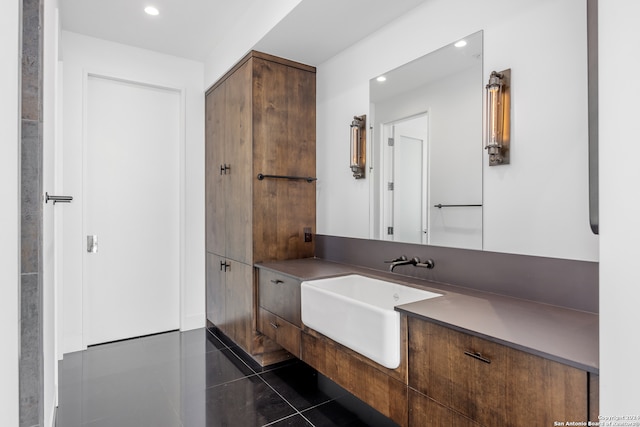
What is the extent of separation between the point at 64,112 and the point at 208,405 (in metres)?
2.61

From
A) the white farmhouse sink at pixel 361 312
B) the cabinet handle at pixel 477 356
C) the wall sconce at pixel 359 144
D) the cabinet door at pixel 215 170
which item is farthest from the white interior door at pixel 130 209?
the cabinet handle at pixel 477 356

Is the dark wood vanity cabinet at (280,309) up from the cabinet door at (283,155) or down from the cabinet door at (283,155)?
down

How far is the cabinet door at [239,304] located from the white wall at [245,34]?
168 centimetres

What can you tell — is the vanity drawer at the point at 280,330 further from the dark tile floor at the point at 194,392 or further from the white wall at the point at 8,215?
the white wall at the point at 8,215

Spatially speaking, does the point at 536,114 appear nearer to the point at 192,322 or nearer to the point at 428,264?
the point at 428,264

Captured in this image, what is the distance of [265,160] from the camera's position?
111 inches

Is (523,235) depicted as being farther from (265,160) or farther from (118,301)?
(118,301)

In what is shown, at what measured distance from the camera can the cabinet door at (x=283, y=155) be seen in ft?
9.16

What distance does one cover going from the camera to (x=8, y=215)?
559 mm

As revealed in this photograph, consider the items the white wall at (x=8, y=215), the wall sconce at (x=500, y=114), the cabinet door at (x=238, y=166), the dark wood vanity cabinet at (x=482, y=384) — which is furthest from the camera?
the cabinet door at (x=238, y=166)

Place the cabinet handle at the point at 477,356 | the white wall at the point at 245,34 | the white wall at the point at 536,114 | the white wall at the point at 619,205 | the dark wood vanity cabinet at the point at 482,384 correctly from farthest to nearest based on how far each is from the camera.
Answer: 1. the white wall at the point at 245,34
2. the white wall at the point at 536,114
3. the cabinet handle at the point at 477,356
4. the dark wood vanity cabinet at the point at 482,384
5. the white wall at the point at 619,205

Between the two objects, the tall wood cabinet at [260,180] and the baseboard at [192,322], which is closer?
the tall wood cabinet at [260,180]

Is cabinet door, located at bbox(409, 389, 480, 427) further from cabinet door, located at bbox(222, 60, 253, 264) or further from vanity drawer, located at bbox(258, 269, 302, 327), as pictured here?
cabinet door, located at bbox(222, 60, 253, 264)

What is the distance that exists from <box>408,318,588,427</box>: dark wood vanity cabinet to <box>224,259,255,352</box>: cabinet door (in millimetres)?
1607
